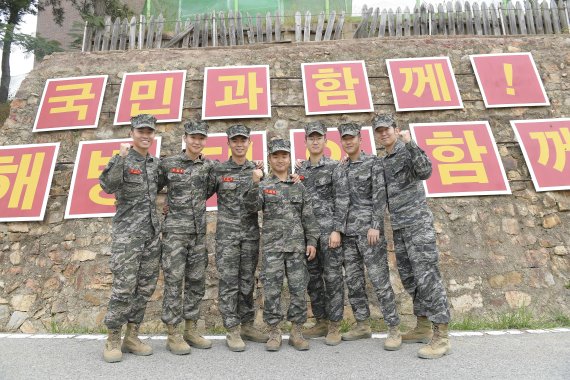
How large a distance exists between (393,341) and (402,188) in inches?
56.4

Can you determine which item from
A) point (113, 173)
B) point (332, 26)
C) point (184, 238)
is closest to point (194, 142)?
point (113, 173)

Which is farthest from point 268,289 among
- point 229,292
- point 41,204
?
point 41,204

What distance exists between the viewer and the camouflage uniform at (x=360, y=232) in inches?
A: 154

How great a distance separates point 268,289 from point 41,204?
409 centimetres

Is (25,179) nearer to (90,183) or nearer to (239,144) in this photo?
(90,183)

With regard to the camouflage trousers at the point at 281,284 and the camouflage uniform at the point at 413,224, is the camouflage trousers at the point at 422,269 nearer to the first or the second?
the camouflage uniform at the point at 413,224

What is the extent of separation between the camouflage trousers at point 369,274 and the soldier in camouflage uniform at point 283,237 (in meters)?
0.39

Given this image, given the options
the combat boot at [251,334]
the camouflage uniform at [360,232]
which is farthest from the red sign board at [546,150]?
the combat boot at [251,334]

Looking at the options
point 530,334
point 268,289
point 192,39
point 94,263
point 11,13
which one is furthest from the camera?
point 11,13

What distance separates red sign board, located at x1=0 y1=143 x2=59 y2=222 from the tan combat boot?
168 inches

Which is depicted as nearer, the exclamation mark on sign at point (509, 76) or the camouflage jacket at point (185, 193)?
the camouflage jacket at point (185, 193)

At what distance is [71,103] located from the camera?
6.89m

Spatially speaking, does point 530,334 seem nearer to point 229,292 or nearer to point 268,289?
point 268,289

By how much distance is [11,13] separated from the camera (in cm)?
1367
